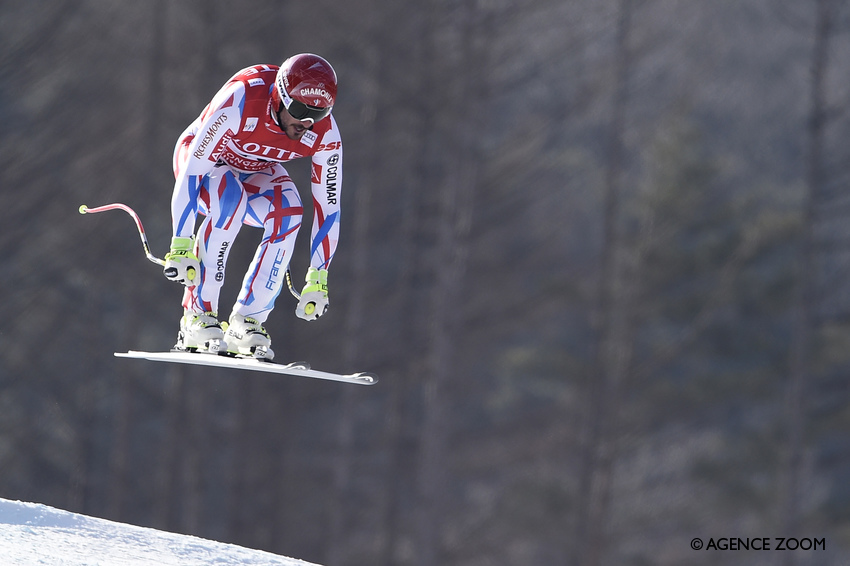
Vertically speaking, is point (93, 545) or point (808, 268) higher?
point (808, 268)

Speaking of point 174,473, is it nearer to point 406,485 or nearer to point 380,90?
point 406,485

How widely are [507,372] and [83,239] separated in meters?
10.0

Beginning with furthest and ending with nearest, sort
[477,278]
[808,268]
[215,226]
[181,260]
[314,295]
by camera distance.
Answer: [477,278] < [808,268] < [314,295] < [215,226] < [181,260]

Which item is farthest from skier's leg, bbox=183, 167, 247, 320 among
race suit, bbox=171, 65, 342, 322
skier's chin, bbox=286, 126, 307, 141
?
skier's chin, bbox=286, 126, 307, 141

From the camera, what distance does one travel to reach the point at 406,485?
97.9 ft

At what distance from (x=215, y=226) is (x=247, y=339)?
714 millimetres

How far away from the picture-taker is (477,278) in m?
25.3

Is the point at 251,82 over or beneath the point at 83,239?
beneath

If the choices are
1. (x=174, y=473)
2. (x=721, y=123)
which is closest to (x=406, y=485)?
(x=174, y=473)

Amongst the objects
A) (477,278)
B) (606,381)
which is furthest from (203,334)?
(477,278)

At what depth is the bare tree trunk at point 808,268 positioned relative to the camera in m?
Answer: 17.1

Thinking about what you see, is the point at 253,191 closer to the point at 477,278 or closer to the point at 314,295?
the point at 314,295

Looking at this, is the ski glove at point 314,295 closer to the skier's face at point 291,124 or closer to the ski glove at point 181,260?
the ski glove at point 181,260

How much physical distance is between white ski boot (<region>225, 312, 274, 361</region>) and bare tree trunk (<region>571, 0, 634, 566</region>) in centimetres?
1448
